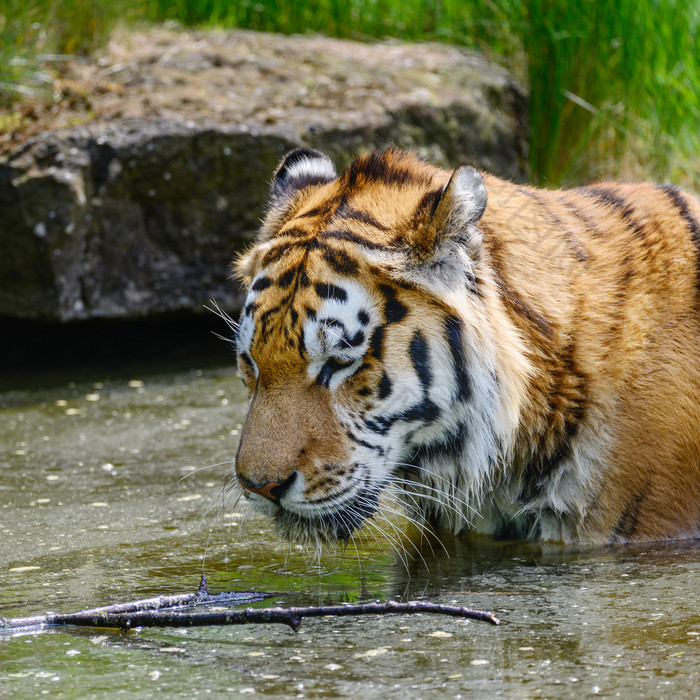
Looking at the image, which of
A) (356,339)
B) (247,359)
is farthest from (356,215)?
(247,359)

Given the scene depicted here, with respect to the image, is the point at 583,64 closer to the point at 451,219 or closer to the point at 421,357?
the point at 451,219

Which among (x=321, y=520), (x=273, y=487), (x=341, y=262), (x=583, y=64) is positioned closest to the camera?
(x=273, y=487)

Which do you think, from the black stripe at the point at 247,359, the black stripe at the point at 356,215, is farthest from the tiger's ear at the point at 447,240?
the black stripe at the point at 247,359

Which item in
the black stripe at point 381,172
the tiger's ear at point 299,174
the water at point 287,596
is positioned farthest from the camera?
the tiger's ear at point 299,174

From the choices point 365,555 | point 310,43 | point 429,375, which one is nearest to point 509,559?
point 365,555

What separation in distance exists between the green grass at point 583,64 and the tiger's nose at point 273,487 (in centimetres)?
444

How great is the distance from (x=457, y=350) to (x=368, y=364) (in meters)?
0.24

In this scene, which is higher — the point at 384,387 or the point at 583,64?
the point at 583,64

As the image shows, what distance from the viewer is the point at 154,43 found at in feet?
24.1

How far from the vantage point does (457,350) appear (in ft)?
8.79

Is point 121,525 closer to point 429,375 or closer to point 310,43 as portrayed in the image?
point 429,375

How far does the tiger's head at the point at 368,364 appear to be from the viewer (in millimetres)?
2561

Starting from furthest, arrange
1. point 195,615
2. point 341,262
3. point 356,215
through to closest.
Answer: point 356,215
point 341,262
point 195,615

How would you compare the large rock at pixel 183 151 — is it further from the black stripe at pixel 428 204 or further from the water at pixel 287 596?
the black stripe at pixel 428 204
